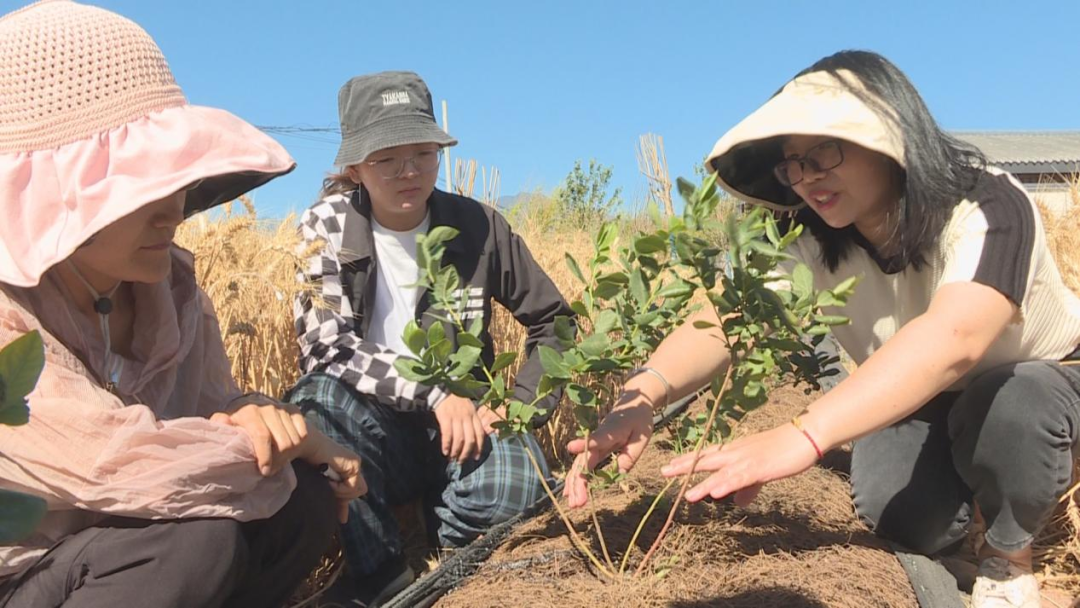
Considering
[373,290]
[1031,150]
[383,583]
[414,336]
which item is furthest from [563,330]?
[1031,150]

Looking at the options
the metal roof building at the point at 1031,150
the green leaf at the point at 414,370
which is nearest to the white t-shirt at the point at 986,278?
the green leaf at the point at 414,370

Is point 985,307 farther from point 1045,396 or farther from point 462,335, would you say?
point 462,335

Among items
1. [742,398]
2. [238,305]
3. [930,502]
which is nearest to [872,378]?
[742,398]

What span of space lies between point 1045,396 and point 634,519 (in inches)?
36.7

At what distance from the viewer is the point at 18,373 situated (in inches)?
18.7

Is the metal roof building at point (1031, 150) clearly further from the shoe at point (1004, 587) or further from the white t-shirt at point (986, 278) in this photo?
the shoe at point (1004, 587)

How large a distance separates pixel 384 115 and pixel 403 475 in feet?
3.21

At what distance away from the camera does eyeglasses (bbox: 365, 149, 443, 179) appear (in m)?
2.25

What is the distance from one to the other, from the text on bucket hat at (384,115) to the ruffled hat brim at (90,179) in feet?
3.06

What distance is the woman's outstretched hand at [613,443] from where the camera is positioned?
159 cm

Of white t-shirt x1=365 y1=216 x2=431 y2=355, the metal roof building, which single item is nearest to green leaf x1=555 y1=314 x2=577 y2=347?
white t-shirt x1=365 y1=216 x2=431 y2=355

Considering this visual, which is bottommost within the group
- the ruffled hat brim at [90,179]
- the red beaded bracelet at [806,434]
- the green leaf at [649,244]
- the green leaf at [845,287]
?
Result: the red beaded bracelet at [806,434]

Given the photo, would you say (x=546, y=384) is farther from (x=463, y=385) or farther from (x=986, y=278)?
(x=986, y=278)

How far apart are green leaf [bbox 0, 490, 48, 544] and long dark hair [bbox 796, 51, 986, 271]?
150 centimetres
